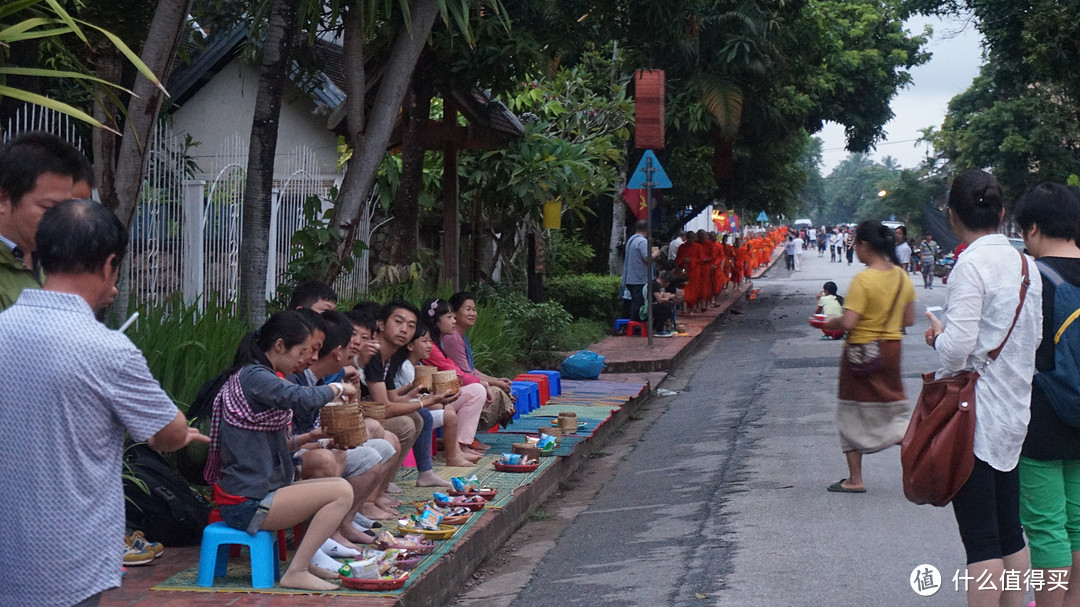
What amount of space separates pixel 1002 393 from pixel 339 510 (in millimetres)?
2947

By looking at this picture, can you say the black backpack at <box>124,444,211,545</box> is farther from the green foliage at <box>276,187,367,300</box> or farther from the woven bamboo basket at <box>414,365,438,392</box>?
the green foliage at <box>276,187,367,300</box>

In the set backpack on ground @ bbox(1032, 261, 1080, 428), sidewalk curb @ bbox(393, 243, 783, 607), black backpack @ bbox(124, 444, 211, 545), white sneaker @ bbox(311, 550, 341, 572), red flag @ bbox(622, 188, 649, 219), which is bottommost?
sidewalk curb @ bbox(393, 243, 783, 607)

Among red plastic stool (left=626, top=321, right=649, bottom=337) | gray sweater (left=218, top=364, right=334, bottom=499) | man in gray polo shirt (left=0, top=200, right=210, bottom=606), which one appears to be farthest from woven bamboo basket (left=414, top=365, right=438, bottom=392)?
red plastic stool (left=626, top=321, right=649, bottom=337)

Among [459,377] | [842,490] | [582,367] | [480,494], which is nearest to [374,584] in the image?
[480,494]

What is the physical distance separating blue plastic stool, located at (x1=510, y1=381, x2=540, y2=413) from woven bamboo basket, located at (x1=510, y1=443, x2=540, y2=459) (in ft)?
6.81

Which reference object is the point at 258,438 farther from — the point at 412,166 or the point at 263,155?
the point at 412,166

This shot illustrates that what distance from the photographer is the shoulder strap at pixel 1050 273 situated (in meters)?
4.60

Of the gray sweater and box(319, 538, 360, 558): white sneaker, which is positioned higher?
the gray sweater

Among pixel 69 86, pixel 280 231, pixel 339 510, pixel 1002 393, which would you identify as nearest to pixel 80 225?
pixel 339 510

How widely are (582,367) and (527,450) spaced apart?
5.45 m

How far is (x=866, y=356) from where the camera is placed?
305 inches

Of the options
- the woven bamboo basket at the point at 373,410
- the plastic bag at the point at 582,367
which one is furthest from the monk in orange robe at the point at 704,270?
the woven bamboo basket at the point at 373,410

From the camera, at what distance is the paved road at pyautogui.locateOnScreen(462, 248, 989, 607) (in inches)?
231

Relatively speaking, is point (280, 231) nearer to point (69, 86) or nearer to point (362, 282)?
point (362, 282)
